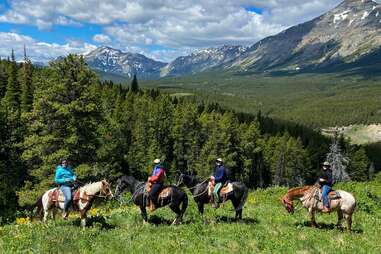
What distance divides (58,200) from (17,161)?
44.8 m

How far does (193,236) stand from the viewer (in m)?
16.6

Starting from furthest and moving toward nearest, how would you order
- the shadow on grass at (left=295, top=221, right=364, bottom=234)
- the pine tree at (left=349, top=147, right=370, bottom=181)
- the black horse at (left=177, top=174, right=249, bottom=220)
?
1. the pine tree at (left=349, top=147, right=370, bottom=181)
2. the black horse at (left=177, top=174, right=249, bottom=220)
3. the shadow on grass at (left=295, top=221, right=364, bottom=234)

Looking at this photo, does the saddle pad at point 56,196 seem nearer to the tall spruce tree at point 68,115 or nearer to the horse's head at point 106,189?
the horse's head at point 106,189

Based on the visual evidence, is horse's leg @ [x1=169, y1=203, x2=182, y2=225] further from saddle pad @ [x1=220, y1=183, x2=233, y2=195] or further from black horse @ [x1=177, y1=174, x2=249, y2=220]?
saddle pad @ [x1=220, y1=183, x2=233, y2=195]

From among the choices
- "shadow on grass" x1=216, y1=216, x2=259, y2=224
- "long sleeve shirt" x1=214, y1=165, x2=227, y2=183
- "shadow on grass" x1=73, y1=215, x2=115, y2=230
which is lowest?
"shadow on grass" x1=216, y1=216, x2=259, y2=224

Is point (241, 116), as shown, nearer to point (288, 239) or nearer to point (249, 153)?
point (249, 153)

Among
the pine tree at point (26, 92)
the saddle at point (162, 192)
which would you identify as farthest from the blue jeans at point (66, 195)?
the pine tree at point (26, 92)

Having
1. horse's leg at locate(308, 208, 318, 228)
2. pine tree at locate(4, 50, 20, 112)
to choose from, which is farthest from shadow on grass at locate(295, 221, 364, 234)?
pine tree at locate(4, 50, 20, 112)

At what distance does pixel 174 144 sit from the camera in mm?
99062

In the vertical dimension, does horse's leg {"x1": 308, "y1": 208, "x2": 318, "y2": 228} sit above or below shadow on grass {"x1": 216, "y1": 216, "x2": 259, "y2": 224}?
above

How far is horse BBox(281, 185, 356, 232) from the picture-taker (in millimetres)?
19016

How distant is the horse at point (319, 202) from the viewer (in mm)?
19016

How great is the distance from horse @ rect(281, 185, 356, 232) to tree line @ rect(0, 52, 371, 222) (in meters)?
6.76

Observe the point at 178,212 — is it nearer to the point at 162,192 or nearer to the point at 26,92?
the point at 162,192
